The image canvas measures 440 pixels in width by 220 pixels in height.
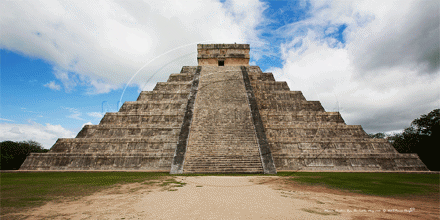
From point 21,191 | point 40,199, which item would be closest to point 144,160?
point 21,191

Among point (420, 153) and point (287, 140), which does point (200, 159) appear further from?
point (420, 153)

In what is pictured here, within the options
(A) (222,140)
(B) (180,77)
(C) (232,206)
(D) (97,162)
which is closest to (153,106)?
(B) (180,77)

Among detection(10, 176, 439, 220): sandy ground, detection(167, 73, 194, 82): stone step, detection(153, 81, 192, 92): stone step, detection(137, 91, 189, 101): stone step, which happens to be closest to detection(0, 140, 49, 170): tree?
detection(137, 91, 189, 101): stone step

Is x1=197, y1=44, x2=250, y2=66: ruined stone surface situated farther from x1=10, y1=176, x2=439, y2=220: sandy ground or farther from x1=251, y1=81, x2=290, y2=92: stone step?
x1=10, y1=176, x2=439, y2=220: sandy ground

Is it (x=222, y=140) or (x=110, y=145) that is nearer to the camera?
(x=222, y=140)

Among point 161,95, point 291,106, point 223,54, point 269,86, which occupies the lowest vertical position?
point 291,106

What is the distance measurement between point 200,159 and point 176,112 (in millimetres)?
5245

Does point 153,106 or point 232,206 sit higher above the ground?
point 153,106

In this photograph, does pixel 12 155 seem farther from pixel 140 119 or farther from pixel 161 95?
pixel 161 95

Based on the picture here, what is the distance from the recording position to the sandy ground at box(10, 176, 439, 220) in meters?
3.12

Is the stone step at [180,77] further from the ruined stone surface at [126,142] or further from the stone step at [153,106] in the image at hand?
the stone step at [153,106]

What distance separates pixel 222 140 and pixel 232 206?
682 cm

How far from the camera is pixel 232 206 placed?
3.49 m

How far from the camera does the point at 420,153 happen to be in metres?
13.5
